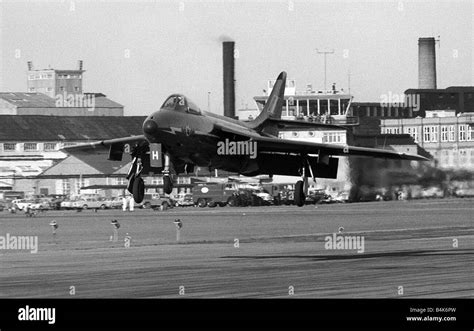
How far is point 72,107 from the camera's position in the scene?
19488 centimetres

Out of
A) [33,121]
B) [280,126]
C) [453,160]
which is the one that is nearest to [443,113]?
[33,121]

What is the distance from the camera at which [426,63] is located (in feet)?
631

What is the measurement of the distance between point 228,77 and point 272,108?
7789 centimetres

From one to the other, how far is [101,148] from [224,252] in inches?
305

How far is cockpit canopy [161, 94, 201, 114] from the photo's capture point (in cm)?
4706

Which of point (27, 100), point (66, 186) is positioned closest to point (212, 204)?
point (66, 186)

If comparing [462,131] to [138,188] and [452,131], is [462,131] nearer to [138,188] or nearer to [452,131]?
[452,131]

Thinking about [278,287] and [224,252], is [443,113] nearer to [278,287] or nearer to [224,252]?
[224,252]

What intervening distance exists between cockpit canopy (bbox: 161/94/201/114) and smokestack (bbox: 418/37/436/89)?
142 m

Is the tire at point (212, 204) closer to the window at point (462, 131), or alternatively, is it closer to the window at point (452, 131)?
the window at point (462, 131)

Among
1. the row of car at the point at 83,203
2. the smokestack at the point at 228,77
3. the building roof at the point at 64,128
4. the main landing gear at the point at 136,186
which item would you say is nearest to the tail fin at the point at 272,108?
the main landing gear at the point at 136,186

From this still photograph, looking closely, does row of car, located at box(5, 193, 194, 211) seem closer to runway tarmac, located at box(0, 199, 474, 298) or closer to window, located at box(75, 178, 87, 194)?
window, located at box(75, 178, 87, 194)

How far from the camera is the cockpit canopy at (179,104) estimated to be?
4706 cm

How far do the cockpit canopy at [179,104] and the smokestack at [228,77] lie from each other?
84.3 metres
